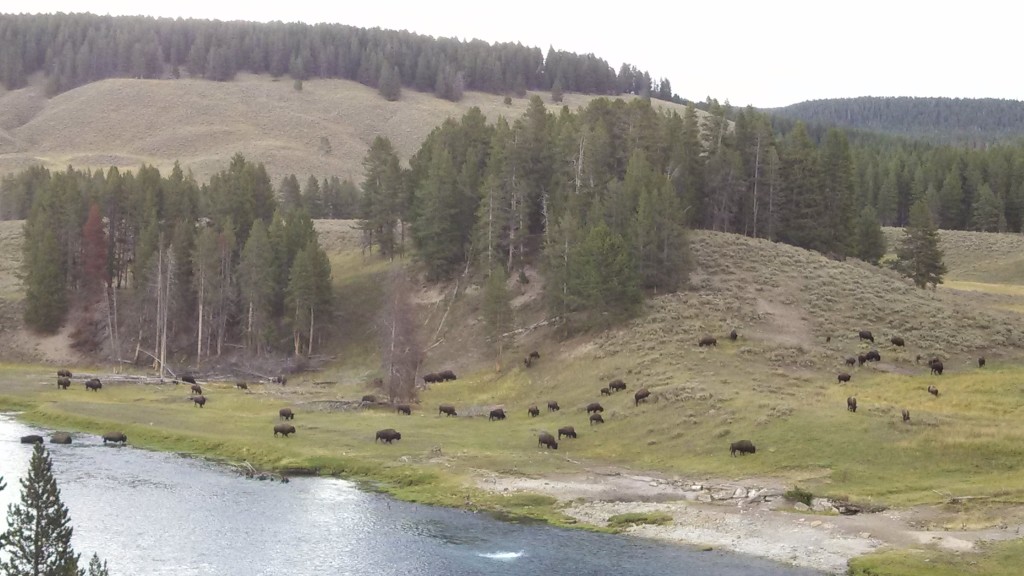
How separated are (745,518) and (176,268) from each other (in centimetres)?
7556

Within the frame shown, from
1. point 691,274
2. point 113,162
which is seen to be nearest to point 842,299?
point 691,274

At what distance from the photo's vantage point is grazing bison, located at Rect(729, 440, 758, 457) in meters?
47.9

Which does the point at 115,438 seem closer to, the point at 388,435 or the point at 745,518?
the point at 388,435

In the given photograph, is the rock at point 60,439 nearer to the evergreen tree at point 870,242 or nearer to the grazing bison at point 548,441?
the grazing bison at point 548,441

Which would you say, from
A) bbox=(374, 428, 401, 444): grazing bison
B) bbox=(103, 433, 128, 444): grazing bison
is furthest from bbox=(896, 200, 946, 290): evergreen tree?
bbox=(103, 433, 128, 444): grazing bison

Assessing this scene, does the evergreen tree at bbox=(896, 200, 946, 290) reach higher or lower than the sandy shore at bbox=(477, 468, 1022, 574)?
higher

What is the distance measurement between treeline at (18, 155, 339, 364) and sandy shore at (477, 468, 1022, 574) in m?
51.1

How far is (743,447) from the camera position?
48031 mm

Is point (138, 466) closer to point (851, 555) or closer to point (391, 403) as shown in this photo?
point (391, 403)

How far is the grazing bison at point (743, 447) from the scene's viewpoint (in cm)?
4791

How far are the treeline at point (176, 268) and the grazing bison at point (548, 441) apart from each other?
43086 millimetres

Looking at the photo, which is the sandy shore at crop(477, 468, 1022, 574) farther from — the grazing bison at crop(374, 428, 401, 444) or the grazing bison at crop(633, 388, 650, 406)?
the grazing bison at crop(633, 388, 650, 406)

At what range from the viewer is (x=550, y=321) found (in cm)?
8044

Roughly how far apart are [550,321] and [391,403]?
17.8 metres
